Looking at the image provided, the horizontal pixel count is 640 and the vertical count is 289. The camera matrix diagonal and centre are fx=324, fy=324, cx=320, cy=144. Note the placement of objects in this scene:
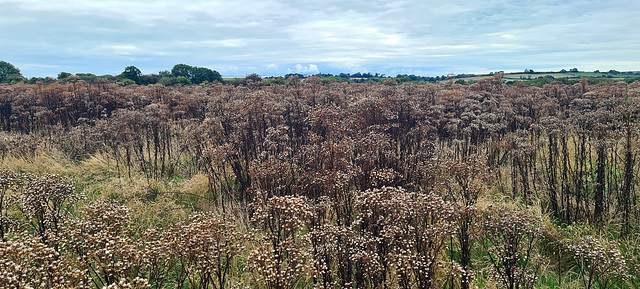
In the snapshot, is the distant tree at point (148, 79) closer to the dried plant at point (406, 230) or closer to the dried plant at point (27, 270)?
the dried plant at point (27, 270)

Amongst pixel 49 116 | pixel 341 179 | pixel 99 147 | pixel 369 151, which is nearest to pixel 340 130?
pixel 369 151

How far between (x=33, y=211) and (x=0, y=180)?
1108 millimetres

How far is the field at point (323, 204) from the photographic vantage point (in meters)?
4.13

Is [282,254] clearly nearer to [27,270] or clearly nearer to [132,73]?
[27,270]

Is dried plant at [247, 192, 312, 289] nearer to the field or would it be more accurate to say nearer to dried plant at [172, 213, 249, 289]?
the field

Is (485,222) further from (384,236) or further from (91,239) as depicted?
(91,239)

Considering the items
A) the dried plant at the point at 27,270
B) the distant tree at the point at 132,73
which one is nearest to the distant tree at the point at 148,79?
the distant tree at the point at 132,73

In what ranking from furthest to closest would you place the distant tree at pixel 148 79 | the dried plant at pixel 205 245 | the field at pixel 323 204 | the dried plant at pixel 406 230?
the distant tree at pixel 148 79
the dried plant at pixel 406 230
the field at pixel 323 204
the dried plant at pixel 205 245

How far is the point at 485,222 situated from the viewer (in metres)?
4.75

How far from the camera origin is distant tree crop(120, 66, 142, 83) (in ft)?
132

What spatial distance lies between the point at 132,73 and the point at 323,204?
44.2 metres

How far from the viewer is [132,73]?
136 ft

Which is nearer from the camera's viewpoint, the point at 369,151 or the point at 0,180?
the point at 0,180

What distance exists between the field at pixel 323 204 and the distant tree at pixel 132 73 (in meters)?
26.2
